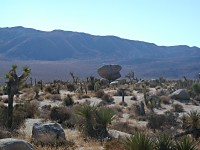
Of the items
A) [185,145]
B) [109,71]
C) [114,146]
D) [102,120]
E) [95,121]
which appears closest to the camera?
[185,145]

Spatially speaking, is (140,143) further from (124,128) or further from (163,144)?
(124,128)

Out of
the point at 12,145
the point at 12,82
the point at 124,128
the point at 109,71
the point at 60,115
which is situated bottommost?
the point at 124,128

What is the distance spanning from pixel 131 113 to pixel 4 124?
44.3 ft

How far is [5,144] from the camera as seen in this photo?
1323 cm

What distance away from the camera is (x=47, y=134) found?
1662 cm

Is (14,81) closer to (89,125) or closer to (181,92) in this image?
(89,125)

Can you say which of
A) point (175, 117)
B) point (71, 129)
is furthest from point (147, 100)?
point (71, 129)

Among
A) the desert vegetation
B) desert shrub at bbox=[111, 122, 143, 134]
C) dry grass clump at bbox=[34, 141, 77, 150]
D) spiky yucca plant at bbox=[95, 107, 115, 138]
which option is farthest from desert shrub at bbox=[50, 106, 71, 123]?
dry grass clump at bbox=[34, 141, 77, 150]

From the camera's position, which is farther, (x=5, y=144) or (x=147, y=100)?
(x=147, y=100)

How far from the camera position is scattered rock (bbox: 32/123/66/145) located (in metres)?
16.4

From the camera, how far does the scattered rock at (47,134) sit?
1638 cm

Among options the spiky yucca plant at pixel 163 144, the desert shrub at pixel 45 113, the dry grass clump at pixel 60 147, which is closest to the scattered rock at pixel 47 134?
the dry grass clump at pixel 60 147

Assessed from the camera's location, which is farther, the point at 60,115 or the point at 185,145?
the point at 60,115

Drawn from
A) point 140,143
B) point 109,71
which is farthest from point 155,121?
point 109,71
